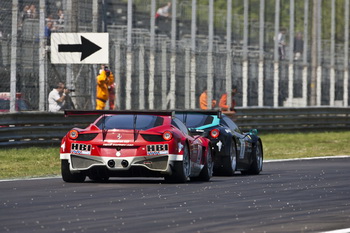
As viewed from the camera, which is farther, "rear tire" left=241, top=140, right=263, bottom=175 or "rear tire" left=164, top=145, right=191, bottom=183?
"rear tire" left=241, top=140, right=263, bottom=175

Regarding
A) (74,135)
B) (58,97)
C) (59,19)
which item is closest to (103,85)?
(58,97)

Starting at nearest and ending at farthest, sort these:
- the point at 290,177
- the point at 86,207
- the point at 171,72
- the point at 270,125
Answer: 1. the point at 86,207
2. the point at 290,177
3. the point at 171,72
4. the point at 270,125

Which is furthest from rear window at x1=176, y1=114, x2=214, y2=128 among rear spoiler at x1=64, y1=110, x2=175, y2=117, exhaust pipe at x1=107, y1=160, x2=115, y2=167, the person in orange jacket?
the person in orange jacket

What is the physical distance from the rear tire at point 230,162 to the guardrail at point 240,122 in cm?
539

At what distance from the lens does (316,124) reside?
124 feet

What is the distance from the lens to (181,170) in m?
15.7

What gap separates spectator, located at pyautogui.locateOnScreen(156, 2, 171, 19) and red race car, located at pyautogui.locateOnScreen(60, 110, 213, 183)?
526 inches

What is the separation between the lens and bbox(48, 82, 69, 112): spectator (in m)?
23.6

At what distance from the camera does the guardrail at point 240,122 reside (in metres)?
22.8

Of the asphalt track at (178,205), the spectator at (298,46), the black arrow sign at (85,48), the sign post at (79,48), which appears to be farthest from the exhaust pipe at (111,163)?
the spectator at (298,46)

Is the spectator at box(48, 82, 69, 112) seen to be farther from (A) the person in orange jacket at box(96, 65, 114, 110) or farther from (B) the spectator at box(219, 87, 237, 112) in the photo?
(B) the spectator at box(219, 87, 237, 112)

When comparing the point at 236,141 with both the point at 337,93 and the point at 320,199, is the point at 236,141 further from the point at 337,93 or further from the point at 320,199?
the point at 337,93

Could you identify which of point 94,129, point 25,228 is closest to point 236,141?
point 94,129

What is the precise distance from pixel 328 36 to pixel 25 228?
101 feet
